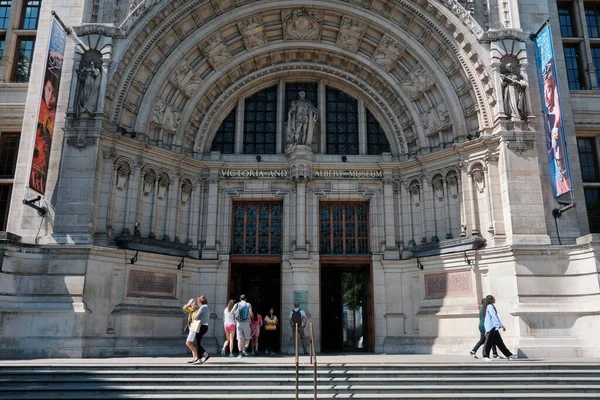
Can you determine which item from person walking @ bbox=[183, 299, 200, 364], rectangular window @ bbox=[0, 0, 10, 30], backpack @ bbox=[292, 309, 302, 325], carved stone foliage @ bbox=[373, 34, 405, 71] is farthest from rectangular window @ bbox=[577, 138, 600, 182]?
rectangular window @ bbox=[0, 0, 10, 30]

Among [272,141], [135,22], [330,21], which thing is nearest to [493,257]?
[272,141]

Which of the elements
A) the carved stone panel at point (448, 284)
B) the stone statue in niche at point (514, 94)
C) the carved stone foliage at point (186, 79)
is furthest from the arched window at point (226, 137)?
the stone statue in niche at point (514, 94)

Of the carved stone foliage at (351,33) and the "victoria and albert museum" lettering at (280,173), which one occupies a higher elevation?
the carved stone foliage at (351,33)

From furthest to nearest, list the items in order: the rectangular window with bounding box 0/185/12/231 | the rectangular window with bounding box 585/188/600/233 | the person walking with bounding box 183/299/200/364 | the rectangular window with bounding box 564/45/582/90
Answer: the rectangular window with bounding box 564/45/582/90, the rectangular window with bounding box 0/185/12/231, the rectangular window with bounding box 585/188/600/233, the person walking with bounding box 183/299/200/364

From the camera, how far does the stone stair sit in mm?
10367

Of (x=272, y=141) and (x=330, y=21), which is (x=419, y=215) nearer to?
(x=272, y=141)

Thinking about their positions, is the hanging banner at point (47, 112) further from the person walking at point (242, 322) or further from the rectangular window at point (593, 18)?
the rectangular window at point (593, 18)

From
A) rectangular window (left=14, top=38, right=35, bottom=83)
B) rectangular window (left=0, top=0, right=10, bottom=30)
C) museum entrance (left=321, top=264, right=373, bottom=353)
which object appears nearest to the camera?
rectangular window (left=14, top=38, right=35, bottom=83)

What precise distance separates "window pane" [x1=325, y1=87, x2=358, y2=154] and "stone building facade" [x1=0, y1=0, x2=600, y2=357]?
0.29ft

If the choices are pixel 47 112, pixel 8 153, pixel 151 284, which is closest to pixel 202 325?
pixel 151 284

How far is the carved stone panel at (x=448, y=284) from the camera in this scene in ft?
54.4

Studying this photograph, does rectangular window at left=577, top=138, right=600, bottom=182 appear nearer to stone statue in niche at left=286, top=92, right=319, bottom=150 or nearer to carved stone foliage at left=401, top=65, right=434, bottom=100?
carved stone foliage at left=401, top=65, right=434, bottom=100

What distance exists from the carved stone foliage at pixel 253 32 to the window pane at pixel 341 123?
3.54m

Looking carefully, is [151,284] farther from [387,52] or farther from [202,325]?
[387,52]
